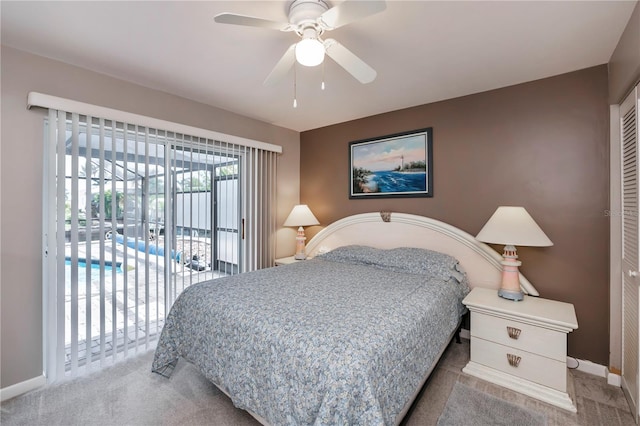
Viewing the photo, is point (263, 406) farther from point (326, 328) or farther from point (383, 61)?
point (383, 61)

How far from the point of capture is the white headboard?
8.54ft

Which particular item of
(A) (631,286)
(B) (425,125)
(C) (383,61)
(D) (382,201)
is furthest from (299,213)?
(A) (631,286)

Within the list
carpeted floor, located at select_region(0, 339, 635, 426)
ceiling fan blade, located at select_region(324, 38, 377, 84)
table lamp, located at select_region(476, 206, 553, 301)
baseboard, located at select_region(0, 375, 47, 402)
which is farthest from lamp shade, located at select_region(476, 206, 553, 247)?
baseboard, located at select_region(0, 375, 47, 402)

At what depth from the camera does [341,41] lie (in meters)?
1.90

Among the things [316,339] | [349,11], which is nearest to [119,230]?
[316,339]

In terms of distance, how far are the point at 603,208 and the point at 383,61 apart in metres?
2.04

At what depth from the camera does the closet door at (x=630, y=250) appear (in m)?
1.72

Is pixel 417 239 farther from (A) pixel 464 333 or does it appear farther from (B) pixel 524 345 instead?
(B) pixel 524 345

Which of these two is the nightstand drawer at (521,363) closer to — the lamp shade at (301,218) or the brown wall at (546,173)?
the brown wall at (546,173)

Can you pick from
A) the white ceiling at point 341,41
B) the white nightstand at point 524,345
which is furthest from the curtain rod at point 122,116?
the white nightstand at point 524,345

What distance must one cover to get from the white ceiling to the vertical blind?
0.52m

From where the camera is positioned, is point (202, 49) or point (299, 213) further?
point (299, 213)

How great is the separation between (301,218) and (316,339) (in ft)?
7.91

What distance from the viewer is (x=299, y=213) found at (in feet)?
12.2
